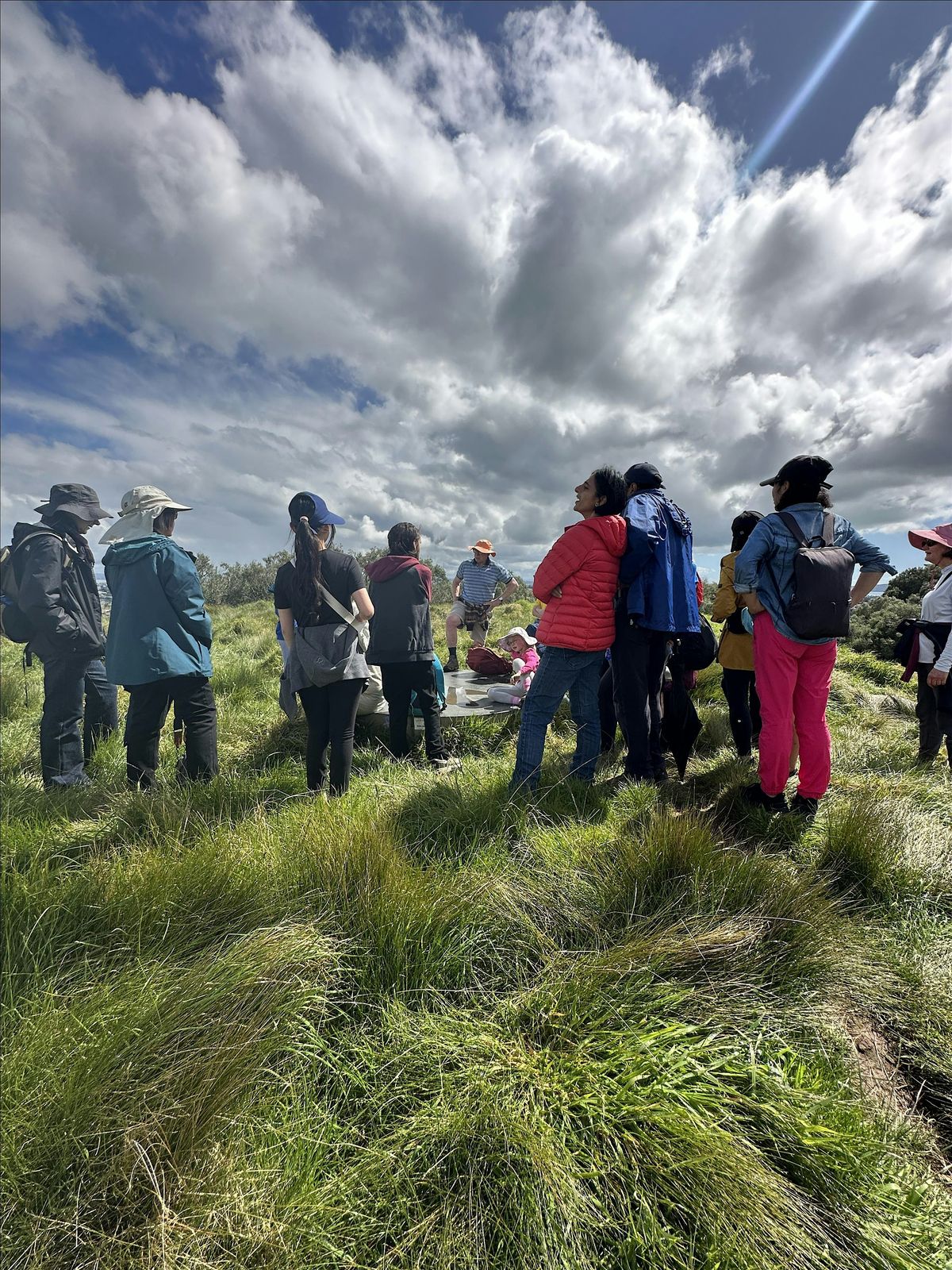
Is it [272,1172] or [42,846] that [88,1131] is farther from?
[42,846]

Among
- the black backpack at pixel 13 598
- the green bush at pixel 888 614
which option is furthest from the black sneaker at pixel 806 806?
the green bush at pixel 888 614

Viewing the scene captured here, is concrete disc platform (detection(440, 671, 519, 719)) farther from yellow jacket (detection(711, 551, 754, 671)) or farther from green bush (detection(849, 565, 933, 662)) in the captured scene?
green bush (detection(849, 565, 933, 662))

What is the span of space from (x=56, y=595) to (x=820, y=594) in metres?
5.45

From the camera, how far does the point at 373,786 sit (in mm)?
3348

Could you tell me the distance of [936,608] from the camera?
380 cm

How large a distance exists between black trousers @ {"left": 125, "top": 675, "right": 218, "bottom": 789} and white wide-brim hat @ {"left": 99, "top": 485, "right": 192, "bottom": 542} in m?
0.99

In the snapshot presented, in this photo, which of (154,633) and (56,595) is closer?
(154,633)

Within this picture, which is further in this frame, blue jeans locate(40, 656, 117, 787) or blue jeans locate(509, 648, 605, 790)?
blue jeans locate(40, 656, 117, 787)

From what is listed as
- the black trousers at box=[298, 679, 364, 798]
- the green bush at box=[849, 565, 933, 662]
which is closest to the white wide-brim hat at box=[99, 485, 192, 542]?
the black trousers at box=[298, 679, 364, 798]

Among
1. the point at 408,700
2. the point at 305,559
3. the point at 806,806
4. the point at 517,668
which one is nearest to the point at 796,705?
the point at 806,806

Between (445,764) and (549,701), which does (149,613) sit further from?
(549,701)

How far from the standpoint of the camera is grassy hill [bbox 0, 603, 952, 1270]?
42.2 inches

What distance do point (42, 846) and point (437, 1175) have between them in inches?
92.6

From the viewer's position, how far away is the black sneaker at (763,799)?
300 centimetres
